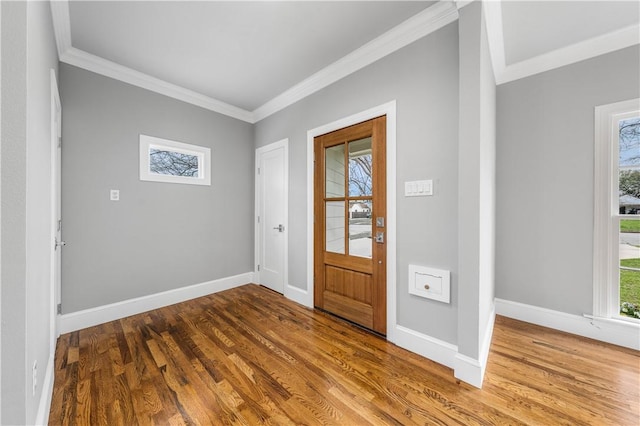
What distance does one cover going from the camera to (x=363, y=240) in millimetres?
2428

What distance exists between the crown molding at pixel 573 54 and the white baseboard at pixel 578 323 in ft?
7.65

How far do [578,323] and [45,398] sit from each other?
401 cm

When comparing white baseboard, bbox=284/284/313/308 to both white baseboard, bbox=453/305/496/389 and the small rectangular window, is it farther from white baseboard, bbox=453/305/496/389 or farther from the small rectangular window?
the small rectangular window

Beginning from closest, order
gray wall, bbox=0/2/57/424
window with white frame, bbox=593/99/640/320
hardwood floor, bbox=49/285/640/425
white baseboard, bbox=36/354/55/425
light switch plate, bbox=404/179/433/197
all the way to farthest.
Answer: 1. gray wall, bbox=0/2/57/424
2. white baseboard, bbox=36/354/55/425
3. hardwood floor, bbox=49/285/640/425
4. light switch plate, bbox=404/179/433/197
5. window with white frame, bbox=593/99/640/320

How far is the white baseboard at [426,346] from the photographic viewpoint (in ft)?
6.02

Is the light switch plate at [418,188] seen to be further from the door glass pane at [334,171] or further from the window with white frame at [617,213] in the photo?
the window with white frame at [617,213]

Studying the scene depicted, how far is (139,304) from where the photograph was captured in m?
2.82

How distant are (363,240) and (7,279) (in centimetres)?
220

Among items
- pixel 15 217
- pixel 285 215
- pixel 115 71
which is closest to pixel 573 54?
pixel 285 215

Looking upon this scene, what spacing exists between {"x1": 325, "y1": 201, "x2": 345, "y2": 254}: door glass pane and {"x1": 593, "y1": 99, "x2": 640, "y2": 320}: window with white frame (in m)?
2.29

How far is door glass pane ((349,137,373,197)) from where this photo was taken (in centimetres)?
238

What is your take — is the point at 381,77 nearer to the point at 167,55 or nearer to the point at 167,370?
the point at 167,55

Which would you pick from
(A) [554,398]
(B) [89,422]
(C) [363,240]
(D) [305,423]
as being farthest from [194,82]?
(A) [554,398]

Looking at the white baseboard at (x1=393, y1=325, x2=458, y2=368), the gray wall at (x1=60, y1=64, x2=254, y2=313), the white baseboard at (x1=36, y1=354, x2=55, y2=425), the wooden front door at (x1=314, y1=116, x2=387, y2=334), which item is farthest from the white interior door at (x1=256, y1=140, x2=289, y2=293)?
the white baseboard at (x1=36, y1=354, x2=55, y2=425)
